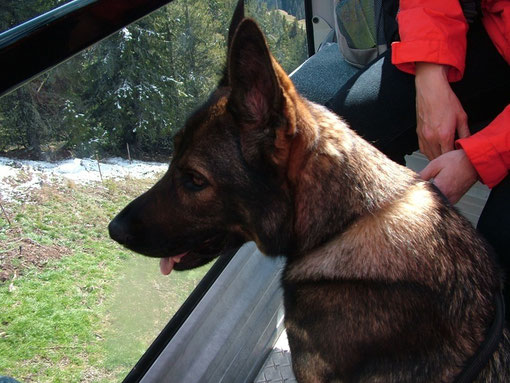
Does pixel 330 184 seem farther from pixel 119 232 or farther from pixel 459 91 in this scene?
pixel 459 91

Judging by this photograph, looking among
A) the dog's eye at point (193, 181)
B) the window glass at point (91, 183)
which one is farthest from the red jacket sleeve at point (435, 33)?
the dog's eye at point (193, 181)

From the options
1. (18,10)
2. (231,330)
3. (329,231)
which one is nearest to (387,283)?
(329,231)

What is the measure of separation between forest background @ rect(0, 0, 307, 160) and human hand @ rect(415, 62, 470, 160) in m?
0.71

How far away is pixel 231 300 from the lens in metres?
1.95

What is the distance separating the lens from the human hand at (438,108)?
1590 millimetres

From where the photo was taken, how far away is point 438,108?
1.60 metres

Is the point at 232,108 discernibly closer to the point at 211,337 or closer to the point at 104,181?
the point at 104,181

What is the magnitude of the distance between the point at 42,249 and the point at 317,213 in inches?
30.3

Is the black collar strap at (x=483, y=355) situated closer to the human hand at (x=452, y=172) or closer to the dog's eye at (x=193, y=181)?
the human hand at (x=452, y=172)

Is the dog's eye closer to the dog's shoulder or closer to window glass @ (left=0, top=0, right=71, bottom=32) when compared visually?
the dog's shoulder

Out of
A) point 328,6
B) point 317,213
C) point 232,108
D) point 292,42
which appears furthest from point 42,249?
point 328,6

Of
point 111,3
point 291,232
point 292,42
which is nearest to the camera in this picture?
point 111,3

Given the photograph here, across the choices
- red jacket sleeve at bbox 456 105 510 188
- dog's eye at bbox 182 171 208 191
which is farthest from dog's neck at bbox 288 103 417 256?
red jacket sleeve at bbox 456 105 510 188

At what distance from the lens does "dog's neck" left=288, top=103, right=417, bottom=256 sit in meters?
1.26
